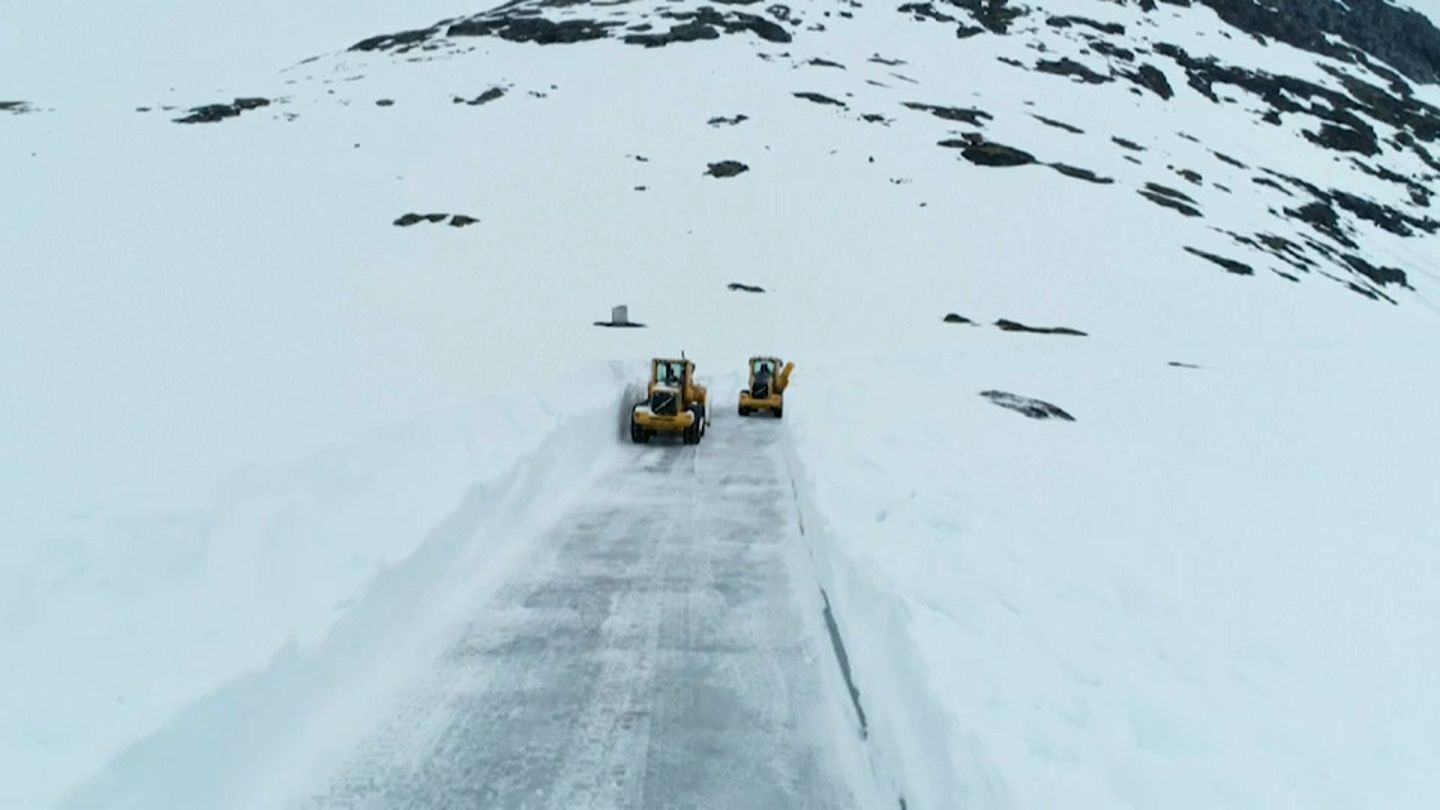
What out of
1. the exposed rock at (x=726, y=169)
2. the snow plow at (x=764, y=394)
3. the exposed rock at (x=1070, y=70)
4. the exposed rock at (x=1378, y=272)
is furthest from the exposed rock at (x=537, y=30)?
the snow plow at (x=764, y=394)

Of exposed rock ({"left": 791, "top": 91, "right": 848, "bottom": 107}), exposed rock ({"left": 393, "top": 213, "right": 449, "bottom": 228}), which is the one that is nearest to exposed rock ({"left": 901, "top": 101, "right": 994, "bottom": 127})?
exposed rock ({"left": 791, "top": 91, "right": 848, "bottom": 107})

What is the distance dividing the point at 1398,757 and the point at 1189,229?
46373 mm

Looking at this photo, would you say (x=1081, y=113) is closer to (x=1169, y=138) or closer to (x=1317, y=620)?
(x=1169, y=138)

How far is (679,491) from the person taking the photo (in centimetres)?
1293

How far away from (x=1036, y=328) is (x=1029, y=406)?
14959 mm

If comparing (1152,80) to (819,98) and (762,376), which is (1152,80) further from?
(762,376)

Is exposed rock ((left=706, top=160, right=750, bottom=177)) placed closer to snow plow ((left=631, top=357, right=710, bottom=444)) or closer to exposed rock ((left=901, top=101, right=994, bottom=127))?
Result: exposed rock ((left=901, top=101, right=994, bottom=127))

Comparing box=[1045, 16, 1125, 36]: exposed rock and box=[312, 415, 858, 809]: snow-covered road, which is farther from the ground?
box=[1045, 16, 1125, 36]: exposed rock

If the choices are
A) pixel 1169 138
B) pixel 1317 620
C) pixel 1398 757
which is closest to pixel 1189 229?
pixel 1169 138

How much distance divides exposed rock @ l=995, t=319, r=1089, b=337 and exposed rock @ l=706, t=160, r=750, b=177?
1715cm

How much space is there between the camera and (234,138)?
1865 inches

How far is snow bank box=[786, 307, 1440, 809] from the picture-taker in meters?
5.09

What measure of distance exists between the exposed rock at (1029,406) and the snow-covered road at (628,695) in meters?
12.2

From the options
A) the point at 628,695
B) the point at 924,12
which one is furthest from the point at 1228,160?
the point at 628,695
